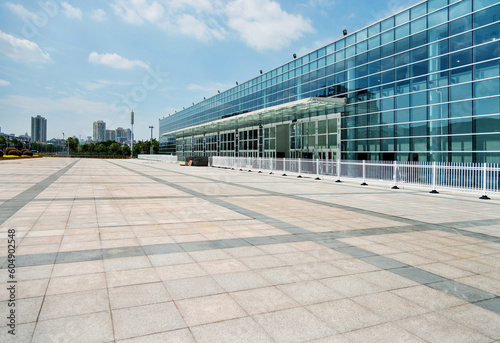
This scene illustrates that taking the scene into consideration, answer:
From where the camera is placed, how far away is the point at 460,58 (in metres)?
21.9

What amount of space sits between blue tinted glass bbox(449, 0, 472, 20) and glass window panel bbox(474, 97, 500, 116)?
611cm

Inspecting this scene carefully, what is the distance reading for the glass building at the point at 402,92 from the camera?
20.7m

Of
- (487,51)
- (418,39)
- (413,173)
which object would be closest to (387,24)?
(418,39)

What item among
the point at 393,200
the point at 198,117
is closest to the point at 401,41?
the point at 393,200

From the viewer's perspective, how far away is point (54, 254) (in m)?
5.11

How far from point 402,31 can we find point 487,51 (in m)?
6.95

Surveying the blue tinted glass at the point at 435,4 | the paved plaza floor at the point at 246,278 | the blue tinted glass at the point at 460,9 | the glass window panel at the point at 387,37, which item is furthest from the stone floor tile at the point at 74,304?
the glass window panel at the point at 387,37

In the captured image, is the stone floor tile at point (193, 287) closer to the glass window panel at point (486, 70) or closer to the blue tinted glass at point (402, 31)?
the glass window panel at point (486, 70)

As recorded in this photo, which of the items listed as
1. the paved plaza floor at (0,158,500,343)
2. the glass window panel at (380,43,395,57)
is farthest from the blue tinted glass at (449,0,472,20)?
the paved plaza floor at (0,158,500,343)

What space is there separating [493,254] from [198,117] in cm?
6959

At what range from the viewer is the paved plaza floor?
3.02m

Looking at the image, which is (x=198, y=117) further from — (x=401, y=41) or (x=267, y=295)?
(x=267, y=295)

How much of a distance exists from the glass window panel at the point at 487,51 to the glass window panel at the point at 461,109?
270 cm

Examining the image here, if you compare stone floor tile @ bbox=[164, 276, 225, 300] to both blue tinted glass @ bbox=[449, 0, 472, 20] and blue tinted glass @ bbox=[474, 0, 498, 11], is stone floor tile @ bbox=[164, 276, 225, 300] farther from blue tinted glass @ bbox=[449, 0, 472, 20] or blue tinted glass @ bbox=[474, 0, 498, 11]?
blue tinted glass @ bbox=[449, 0, 472, 20]
